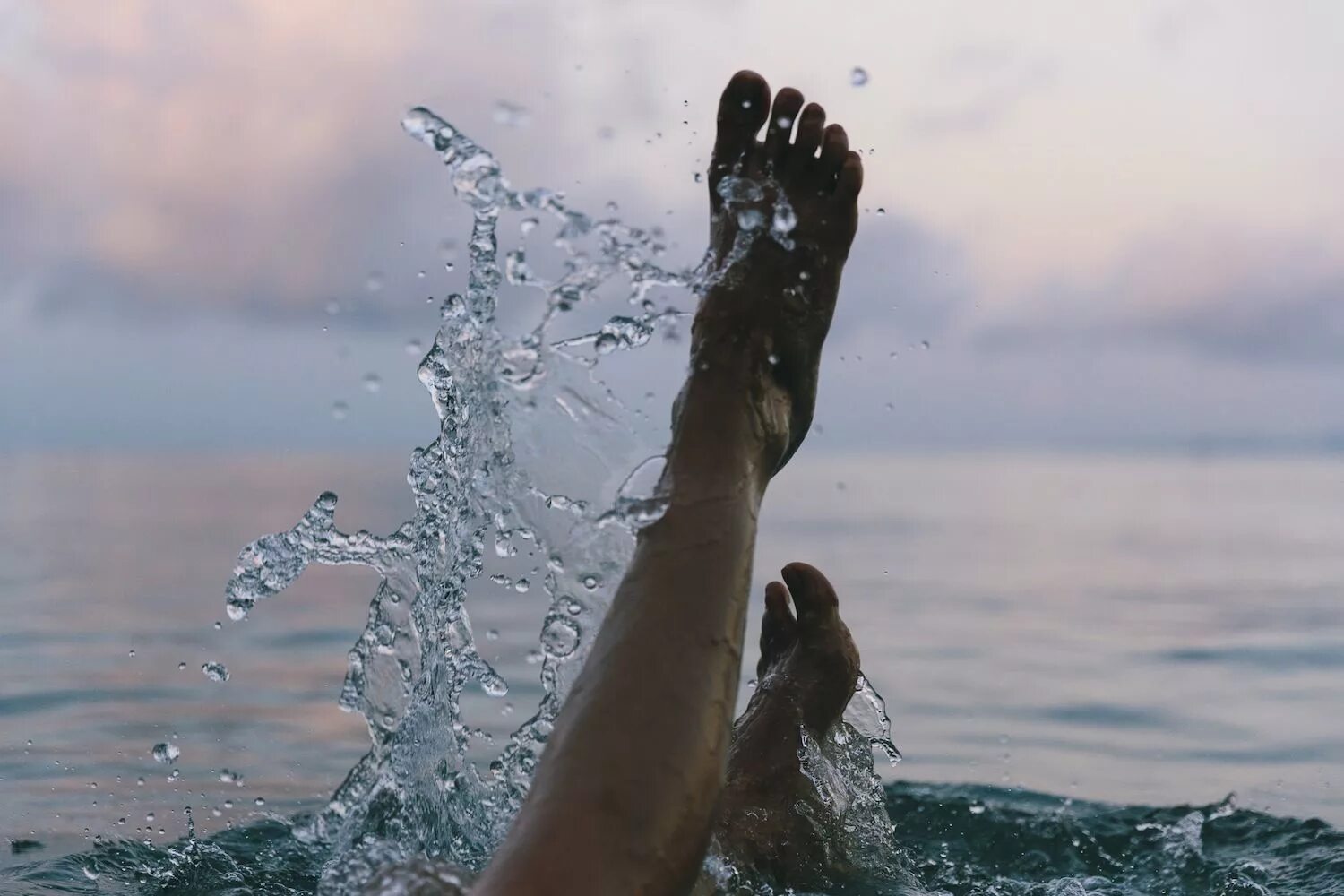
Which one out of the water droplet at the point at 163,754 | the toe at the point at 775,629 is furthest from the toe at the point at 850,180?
the water droplet at the point at 163,754

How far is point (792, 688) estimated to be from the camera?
2918mm

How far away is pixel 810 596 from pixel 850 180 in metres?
0.92

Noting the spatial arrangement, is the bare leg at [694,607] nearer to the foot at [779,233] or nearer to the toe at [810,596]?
the foot at [779,233]

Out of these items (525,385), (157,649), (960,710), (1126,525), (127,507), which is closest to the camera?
(525,385)

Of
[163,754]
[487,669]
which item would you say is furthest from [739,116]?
[163,754]

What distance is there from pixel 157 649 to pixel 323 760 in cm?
170

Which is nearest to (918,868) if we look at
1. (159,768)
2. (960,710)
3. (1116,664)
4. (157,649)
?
(960,710)

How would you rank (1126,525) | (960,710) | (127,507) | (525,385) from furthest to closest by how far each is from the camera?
(127,507) < (1126,525) < (960,710) < (525,385)

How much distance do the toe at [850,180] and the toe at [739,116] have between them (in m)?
0.19

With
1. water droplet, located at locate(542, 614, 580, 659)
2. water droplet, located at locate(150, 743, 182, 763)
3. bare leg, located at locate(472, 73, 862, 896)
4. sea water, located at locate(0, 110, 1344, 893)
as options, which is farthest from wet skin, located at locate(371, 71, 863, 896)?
water droplet, located at locate(150, 743, 182, 763)

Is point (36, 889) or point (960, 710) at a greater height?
point (960, 710)

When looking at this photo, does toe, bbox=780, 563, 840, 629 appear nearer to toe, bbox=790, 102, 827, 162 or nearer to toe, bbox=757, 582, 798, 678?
toe, bbox=757, 582, 798, 678

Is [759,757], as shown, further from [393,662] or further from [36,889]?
[36,889]

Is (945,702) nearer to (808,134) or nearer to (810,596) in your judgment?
(810,596)
